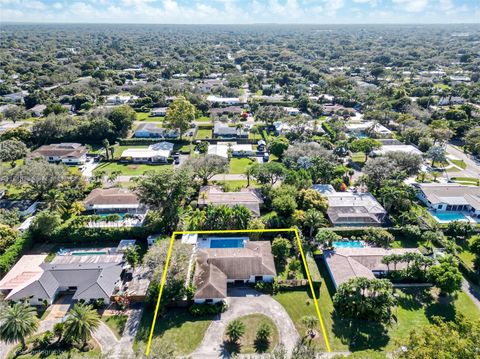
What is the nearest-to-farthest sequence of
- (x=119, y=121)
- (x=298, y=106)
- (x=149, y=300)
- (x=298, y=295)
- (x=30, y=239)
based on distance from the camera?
(x=149, y=300) < (x=298, y=295) < (x=30, y=239) < (x=119, y=121) < (x=298, y=106)

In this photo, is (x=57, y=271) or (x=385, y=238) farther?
(x=385, y=238)

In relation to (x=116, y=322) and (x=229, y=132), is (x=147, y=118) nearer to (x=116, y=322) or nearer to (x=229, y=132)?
(x=229, y=132)

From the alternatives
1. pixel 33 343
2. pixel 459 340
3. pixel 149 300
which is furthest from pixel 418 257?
pixel 33 343

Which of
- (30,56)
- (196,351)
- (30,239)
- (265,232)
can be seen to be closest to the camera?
(196,351)

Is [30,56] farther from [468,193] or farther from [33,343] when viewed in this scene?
[468,193]

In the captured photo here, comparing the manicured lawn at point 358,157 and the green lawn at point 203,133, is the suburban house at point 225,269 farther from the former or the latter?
the green lawn at point 203,133

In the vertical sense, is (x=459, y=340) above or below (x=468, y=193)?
above

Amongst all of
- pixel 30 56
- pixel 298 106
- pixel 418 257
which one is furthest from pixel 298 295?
pixel 30 56
